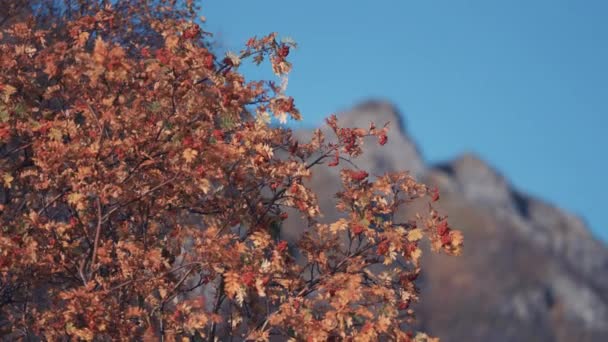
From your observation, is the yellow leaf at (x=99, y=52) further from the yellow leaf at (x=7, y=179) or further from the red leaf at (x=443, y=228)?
the red leaf at (x=443, y=228)

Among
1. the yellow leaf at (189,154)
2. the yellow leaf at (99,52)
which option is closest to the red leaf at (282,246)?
the yellow leaf at (189,154)

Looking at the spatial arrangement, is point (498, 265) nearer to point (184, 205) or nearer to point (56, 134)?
point (184, 205)

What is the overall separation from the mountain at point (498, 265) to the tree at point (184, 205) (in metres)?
70.9

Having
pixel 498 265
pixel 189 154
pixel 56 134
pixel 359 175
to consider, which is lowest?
pixel 189 154

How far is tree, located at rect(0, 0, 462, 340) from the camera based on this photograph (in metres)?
10.8

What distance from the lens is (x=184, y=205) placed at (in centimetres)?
1220

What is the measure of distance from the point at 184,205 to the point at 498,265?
8651 centimetres

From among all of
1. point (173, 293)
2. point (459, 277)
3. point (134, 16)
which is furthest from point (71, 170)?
point (459, 277)

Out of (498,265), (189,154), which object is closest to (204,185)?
(189,154)

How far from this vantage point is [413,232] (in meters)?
11.2

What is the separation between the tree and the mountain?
70.9 metres

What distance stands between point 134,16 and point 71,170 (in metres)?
9.73

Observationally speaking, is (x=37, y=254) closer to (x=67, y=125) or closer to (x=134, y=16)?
(x=67, y=125)

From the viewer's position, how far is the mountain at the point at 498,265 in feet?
300
